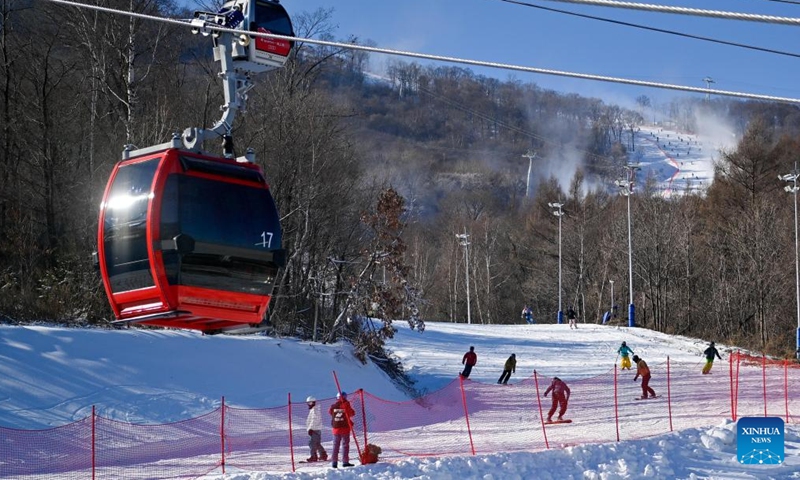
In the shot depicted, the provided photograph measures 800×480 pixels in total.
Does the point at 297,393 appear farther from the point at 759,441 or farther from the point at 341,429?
the point at 759,441

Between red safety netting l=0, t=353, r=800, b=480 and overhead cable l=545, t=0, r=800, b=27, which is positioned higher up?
overhead cable l=545, t=0, r=800, b=27

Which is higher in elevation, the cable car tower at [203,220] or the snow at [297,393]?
the cable car tower at [203,220]

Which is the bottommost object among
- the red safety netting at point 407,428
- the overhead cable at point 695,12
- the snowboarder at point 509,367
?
the red safety netting at point 407,428

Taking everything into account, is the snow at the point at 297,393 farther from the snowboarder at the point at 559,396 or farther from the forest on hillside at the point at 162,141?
the forest on hillside at the point at 162,141

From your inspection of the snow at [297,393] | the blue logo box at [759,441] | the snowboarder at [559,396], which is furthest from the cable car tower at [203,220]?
the snowboarder at [559,396]

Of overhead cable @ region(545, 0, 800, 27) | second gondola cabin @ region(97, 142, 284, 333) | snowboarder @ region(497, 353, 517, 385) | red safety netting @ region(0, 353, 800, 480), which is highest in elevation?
overhead cable @ region(545, 0, 800, 27)

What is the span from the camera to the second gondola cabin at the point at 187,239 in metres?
12.2

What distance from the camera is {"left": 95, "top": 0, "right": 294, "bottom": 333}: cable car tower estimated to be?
482 inches

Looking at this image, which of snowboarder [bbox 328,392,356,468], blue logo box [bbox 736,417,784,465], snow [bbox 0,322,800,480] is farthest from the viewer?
blue logo box [bbox 736,417,784,465]

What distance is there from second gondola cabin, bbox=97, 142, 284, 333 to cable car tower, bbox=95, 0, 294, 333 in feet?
0.05

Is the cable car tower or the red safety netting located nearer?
the cable car tower

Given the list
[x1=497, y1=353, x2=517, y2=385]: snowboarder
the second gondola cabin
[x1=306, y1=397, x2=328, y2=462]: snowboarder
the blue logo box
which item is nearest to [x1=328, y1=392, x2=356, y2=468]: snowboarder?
[x1=306, y1=397, x2=328, y2=462]: snowboarder

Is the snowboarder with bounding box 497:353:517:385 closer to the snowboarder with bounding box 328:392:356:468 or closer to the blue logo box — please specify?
the blue logo box

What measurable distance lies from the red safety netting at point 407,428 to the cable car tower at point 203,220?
4823 millimetres
